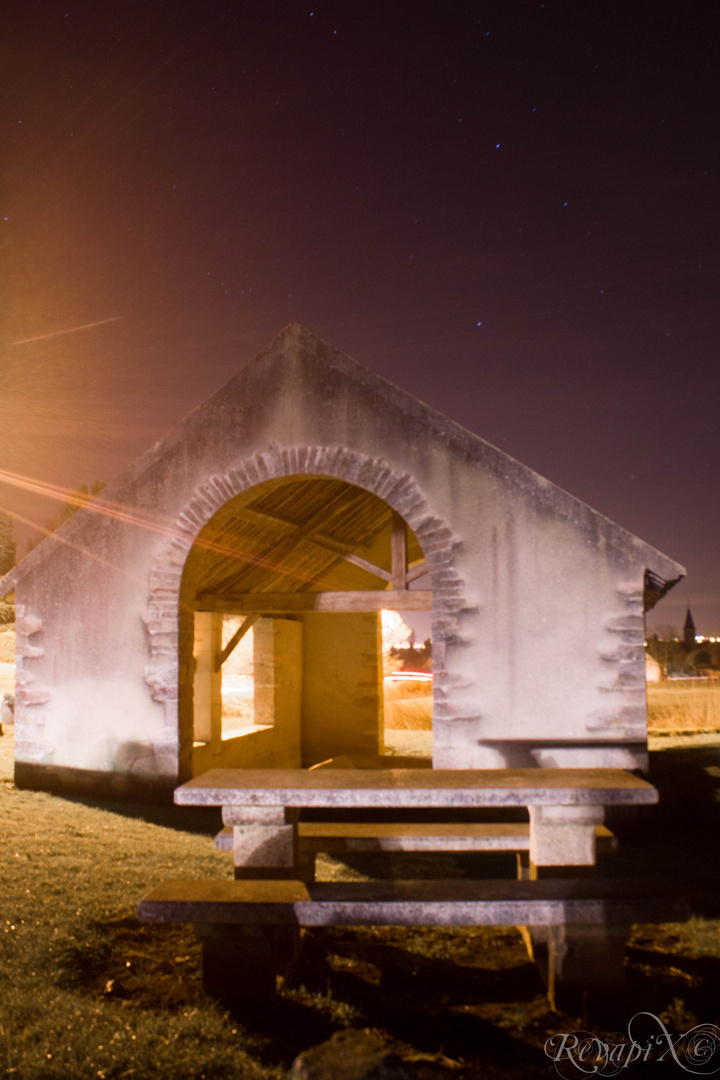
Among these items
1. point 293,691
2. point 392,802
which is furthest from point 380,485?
A: point 293,691

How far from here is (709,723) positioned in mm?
16297

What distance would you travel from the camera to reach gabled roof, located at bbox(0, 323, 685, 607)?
6.57 m

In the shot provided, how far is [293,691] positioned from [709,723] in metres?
9.92

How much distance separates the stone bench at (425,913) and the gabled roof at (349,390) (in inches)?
147

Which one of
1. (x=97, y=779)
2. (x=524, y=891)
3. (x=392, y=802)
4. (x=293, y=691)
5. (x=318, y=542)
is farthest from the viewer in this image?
(x=293, y=691)

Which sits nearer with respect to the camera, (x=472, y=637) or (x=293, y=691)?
(x=472, y=637)

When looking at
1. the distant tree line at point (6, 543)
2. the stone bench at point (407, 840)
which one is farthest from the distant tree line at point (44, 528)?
the stone bench at point (407, 840)

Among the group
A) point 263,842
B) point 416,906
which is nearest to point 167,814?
point 263,842

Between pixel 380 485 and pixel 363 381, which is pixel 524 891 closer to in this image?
pixel 380 485

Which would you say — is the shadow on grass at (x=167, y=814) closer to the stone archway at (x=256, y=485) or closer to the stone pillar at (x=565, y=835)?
the stone archway at (x=256, y=485)

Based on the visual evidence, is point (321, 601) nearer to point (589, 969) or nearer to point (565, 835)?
point (565, 835)

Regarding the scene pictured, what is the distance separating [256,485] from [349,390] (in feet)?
4.38

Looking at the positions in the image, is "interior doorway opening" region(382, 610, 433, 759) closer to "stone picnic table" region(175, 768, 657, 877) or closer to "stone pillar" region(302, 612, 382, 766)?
"stone pillar" region(302, 612, 382, 766)

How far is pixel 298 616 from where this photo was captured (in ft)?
42.3
